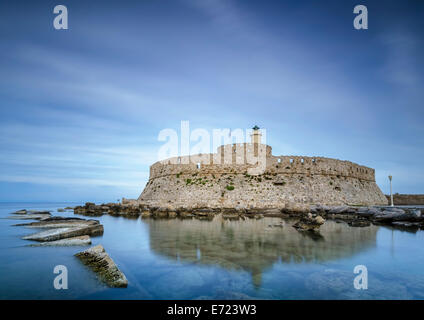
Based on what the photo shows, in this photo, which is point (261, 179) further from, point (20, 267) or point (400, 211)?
point (20, 267)

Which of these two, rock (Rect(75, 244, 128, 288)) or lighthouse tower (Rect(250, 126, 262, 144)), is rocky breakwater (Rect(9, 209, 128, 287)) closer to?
rock (Rect(75, 244, 128, 288))

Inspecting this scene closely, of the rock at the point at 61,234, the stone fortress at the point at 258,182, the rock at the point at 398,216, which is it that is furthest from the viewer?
the stone fortress at the point at 258,182

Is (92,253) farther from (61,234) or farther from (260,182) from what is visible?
(260,182)

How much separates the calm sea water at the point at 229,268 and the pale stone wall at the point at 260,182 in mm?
15277

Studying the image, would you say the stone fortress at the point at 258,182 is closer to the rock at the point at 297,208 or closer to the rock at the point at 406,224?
the rock at the point at 297,208

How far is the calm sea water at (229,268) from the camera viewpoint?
5.04 metres

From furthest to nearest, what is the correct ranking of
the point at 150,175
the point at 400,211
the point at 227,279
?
the point at 150,175
the point at 400,211
the point at 227,279

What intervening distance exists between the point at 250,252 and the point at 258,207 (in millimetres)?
17111

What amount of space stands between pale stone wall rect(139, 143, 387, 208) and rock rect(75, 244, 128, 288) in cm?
1781

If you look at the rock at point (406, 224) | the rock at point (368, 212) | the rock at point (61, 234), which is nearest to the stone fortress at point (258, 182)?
the rock at point (368, 212)

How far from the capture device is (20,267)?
671cm

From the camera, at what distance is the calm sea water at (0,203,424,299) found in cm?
504

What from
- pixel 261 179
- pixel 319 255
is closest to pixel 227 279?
pixel 319 255
